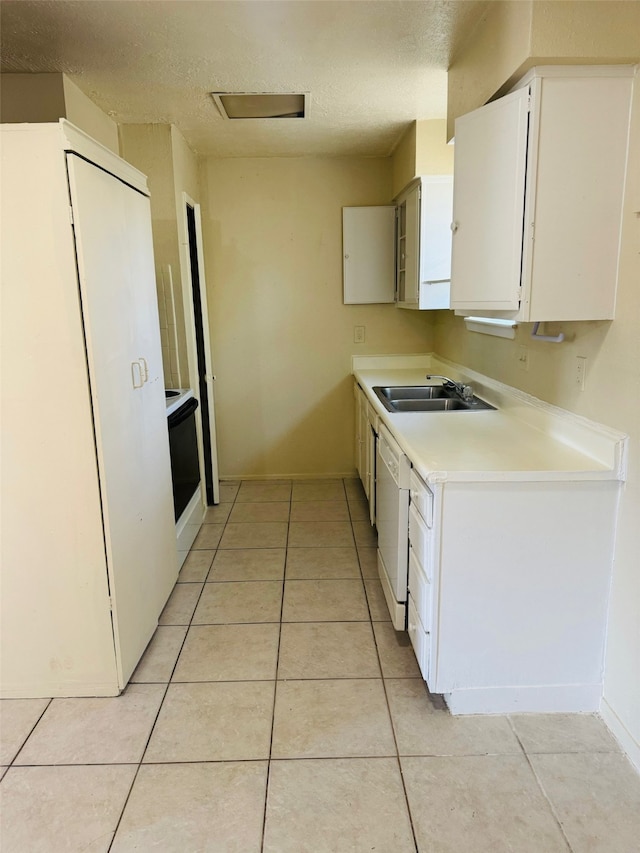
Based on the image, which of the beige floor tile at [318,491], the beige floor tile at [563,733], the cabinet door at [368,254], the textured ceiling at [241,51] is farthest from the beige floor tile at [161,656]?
the cabinet door at [368,254]

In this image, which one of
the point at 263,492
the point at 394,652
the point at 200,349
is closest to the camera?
the point at 394,652

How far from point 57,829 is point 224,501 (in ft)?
8.40

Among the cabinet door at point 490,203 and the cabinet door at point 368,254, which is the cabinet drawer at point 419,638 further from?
the cabinet door at point 368,254

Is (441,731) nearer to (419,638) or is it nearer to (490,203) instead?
(419,638)

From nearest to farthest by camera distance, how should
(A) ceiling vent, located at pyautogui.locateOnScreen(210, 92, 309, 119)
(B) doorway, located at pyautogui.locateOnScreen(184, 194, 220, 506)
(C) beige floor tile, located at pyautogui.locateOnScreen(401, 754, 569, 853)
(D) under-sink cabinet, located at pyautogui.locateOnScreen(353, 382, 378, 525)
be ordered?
(C) beige floor tile, located at pyautogui.locateOnScreen(401, 754, 569, 853) → (A) ceiling vent, located at pyautogui.locateOnScreen(210, 92, 309, 119) → (D) under-sink cabinet, located at pyautogui.locateOnScreen(353, 382, 378, 525) → (B) doorway, located at pyautogui.locateOnScreen(184, 194, 220, 506)

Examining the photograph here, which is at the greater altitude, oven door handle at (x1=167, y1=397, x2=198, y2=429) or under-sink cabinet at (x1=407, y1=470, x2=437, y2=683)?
oven door handle at (x1=167, y1=397, x2=198, y2=429)

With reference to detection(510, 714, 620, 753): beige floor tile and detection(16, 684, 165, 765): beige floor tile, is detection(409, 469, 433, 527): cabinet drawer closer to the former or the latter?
detection(510, 714, 620, 753): beige floor tile

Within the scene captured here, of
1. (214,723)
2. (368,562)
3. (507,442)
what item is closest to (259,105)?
(507,442)

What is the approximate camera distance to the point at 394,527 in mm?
2328

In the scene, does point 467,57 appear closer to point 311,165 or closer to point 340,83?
point 340,83

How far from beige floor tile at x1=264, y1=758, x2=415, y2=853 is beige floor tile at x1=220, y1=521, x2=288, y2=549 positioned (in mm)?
1630

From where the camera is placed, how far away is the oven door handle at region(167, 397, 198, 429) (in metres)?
2.81

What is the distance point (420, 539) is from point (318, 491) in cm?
227

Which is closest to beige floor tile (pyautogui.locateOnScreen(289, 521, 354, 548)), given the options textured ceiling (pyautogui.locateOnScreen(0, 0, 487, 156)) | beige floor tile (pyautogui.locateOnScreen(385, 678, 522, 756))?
beige floor tile (pyautogui.locateOnScreen(385, 678, 522, 756))
